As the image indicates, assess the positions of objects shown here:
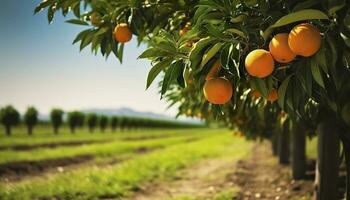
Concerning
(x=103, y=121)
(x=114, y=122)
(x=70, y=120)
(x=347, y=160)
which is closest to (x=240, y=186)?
(x=347, y=160)

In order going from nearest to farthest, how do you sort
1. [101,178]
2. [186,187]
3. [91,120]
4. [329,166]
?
1. [329,166]
2. [101,178]
3. [186,187]
4. [91,120]

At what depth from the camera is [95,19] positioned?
127 inches

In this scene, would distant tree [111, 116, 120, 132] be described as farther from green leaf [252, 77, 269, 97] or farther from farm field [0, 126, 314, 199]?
green leaf [252, 77, 269, 97]

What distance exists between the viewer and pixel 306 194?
619 cm

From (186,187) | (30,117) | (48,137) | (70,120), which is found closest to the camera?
(186,187)

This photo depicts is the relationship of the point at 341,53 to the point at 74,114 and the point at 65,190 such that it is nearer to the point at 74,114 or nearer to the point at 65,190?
the point at 65,190

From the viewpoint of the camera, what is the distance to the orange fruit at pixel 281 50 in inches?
73.5

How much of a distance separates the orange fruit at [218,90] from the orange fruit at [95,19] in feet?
4.74

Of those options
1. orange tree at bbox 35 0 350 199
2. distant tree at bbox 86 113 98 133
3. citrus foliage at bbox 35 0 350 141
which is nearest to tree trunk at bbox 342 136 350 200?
orange tree at bbox 35 0 350 199

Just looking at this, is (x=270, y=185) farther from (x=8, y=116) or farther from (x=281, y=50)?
(x=8, y=116)

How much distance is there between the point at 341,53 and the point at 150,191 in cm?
593

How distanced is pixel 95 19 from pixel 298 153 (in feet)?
17.9

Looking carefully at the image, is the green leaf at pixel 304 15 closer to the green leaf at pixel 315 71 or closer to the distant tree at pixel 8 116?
the green leaf at pixel 315 71

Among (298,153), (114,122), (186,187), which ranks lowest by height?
(114,122)
